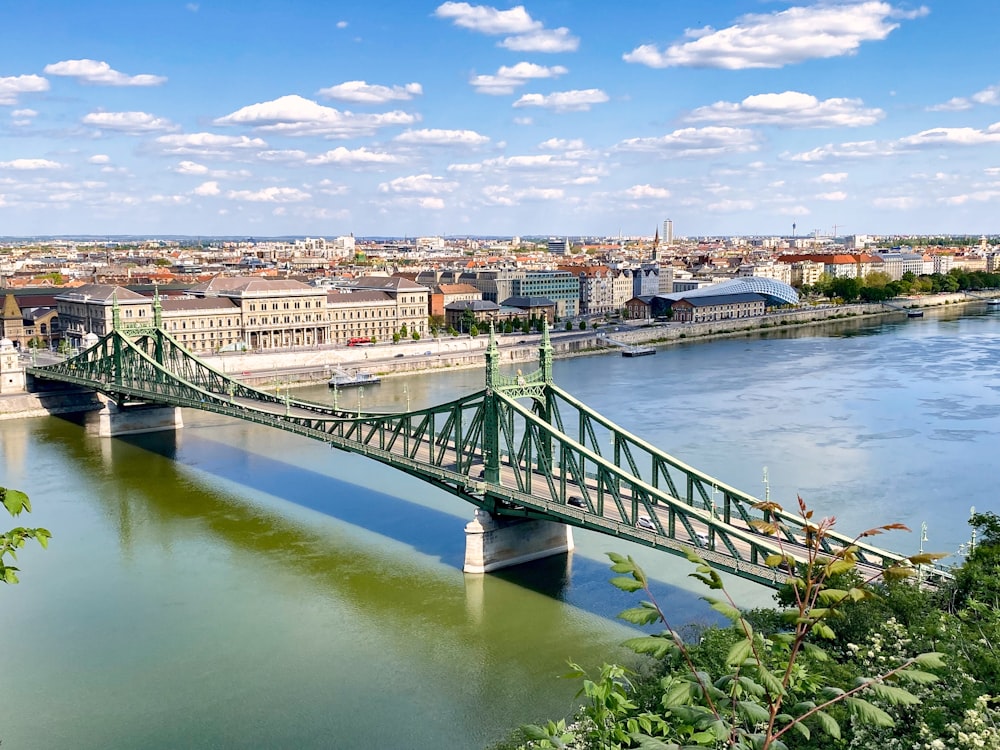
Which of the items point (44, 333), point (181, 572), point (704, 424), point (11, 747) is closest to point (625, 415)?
point (704, 424)

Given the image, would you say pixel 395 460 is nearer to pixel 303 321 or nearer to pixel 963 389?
pixel 963 389

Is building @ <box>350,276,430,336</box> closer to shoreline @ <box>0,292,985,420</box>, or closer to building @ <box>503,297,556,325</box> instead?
shoreline @ <box>0,292,985,420</box>

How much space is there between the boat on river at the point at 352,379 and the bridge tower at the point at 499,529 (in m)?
27.8

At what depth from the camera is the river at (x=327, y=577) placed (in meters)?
15.3

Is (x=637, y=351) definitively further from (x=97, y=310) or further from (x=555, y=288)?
(x=97, y=310)

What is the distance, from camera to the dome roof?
291 feet

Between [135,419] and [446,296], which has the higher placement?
[446,296]

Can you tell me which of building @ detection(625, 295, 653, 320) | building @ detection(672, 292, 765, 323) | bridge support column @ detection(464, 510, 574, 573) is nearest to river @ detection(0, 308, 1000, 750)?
bridge support column @ detection(464, 510, 574, 573)

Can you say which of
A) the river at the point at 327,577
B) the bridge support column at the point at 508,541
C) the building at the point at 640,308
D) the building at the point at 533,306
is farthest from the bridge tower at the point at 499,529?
the building at the point at 640,308

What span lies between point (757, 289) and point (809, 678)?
88.2 meters

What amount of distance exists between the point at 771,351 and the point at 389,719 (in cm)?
5303

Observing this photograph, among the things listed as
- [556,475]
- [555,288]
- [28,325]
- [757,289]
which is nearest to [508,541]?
[556,475]

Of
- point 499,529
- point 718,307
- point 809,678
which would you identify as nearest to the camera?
point 809,678

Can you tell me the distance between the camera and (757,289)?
90375mm
